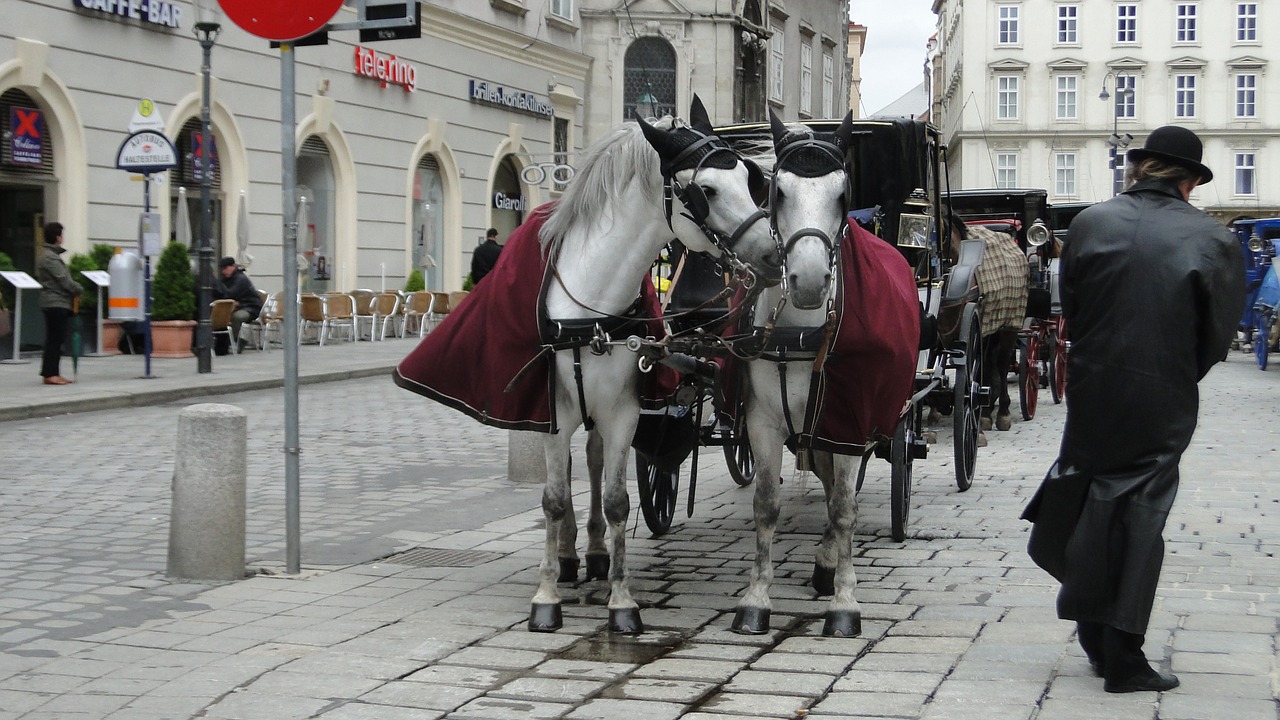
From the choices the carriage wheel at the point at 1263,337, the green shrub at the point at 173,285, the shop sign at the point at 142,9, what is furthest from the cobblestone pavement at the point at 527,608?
the carriage wheel at the point at 1263,337

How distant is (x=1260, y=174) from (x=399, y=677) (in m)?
71.2

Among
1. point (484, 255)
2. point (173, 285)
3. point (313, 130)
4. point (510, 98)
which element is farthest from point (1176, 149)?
point (510, 98)

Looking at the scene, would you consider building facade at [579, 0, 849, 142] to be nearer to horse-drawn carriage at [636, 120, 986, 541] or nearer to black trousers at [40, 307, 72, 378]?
black trousers at [40, 307, 72, 378]

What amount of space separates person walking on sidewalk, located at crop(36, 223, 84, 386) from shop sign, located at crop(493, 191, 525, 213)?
16162mm

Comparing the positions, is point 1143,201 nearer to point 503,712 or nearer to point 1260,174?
point 503,712

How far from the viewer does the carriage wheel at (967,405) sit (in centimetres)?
945

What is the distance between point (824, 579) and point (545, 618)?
135 centimetres

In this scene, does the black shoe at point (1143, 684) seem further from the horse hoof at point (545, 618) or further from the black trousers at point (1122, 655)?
the horse hoof at point (545, 618)

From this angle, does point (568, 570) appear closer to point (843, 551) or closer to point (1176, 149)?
point (843, 551)

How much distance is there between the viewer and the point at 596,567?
22.1ft

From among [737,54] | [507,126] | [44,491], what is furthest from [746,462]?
[737,54]

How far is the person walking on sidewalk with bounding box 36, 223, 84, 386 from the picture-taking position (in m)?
15.1

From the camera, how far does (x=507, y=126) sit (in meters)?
30.9

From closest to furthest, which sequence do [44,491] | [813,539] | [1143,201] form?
[1143,201] < [813,539] < [44,491]
